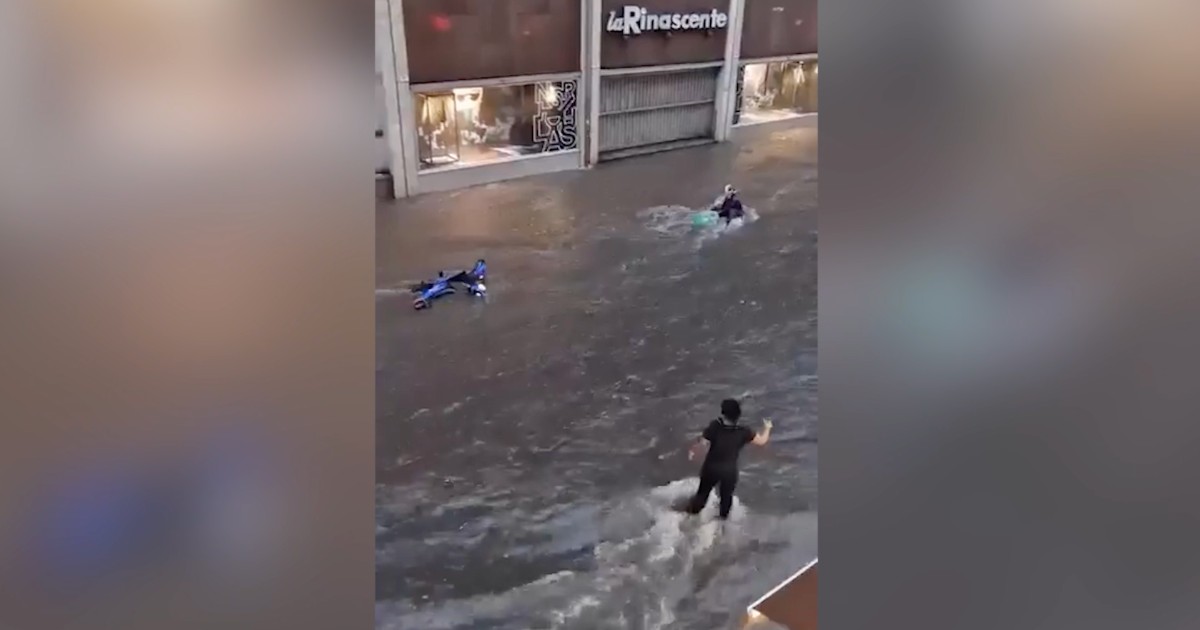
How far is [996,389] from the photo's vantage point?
1.63 ft

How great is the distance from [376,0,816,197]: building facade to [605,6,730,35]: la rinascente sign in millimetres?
14

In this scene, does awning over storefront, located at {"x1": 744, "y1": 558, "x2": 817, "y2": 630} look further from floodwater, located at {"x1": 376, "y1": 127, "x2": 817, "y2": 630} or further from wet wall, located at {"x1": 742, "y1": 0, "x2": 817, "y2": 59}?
wet wall, located at {"x1": 742, "y1": 0, "x2": 817, "y2": 59}

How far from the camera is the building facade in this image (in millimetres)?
7824

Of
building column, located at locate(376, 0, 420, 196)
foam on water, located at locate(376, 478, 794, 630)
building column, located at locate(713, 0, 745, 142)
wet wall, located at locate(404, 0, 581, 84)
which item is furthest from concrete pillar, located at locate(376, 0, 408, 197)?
foam on water, located at locate(376, 478, 794, 630)

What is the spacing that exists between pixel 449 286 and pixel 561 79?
430 centimetres

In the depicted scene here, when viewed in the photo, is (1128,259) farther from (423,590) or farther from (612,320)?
(612,320)

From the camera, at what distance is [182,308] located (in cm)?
53

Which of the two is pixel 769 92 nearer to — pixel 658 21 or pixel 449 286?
pixel 658 21

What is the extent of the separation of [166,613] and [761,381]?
3.94 m

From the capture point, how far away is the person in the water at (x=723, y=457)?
3311 mm

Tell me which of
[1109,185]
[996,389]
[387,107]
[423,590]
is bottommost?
[423,590]

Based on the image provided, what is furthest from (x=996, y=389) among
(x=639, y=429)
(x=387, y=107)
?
(x=387, y=107)

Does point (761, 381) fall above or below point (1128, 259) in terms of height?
below

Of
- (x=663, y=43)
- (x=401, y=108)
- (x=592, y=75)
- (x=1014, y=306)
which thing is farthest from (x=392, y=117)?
(x=1014, y=306)
